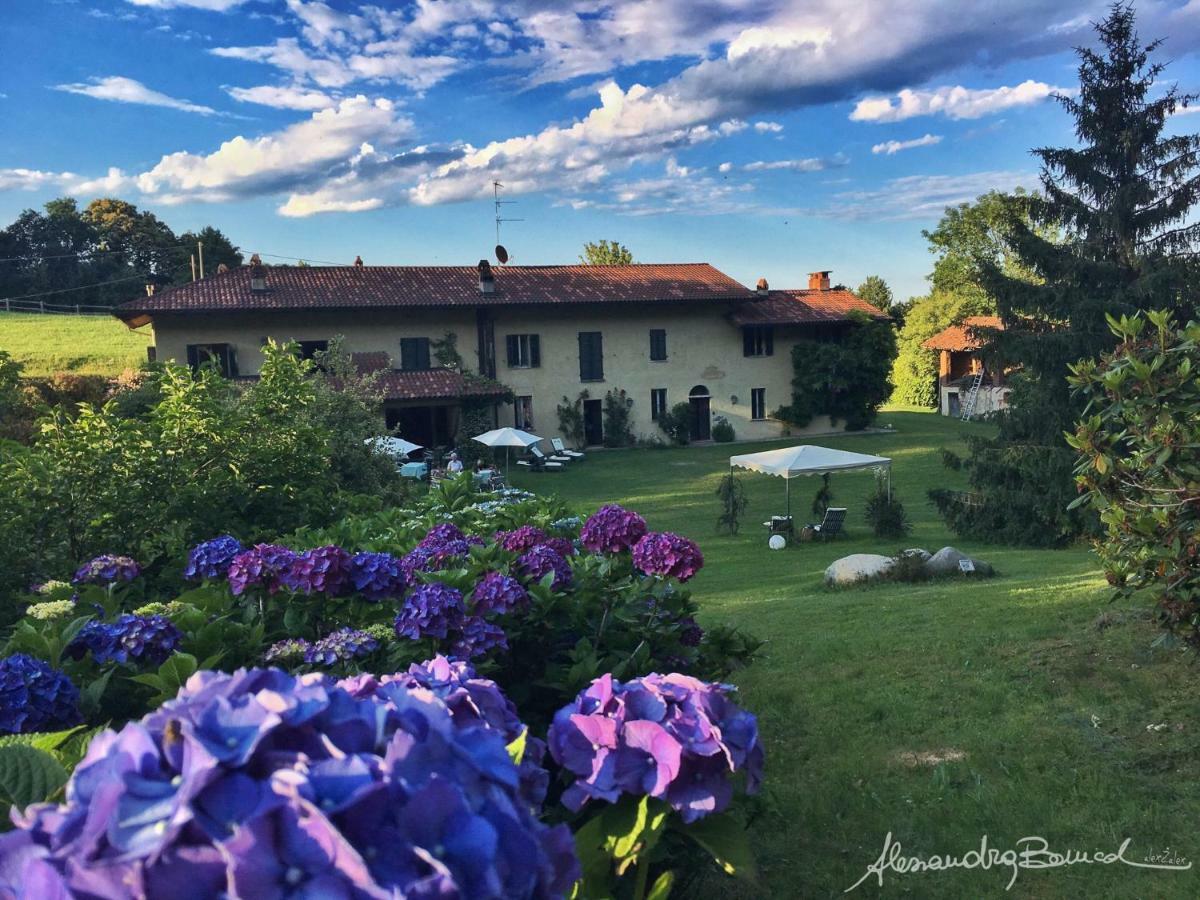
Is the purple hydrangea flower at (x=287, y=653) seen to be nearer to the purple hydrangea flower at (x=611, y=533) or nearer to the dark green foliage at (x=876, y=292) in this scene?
the purple hydrangea flower at (x=611, y=533)

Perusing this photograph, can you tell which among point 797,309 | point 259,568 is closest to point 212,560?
point 259,568

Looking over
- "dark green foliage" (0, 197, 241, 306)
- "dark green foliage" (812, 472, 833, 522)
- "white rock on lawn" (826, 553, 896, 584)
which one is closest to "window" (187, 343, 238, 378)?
"dark green foliage" (812, 472, 833, 522)

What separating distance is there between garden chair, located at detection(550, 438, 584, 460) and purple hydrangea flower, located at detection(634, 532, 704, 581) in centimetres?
2914

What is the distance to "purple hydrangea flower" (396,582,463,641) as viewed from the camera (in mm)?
2895

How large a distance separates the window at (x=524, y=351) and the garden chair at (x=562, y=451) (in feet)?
10.4

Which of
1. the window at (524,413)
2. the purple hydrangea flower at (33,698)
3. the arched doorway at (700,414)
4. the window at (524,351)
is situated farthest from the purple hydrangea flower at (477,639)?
the arched doorway at (700,414)

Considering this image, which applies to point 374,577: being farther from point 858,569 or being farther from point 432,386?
point 432,386

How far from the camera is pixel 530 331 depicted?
3562 centimetres

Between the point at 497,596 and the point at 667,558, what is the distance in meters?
1.06

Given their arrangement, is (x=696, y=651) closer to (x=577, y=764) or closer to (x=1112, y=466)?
(x=577, y=764)

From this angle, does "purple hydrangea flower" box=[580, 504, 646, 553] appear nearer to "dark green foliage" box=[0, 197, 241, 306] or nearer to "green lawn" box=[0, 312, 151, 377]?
"green lawn" box=[0, 312, 151, 377]

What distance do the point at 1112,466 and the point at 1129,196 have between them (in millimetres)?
15984

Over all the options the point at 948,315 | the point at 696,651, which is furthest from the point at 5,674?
the point at 948,315

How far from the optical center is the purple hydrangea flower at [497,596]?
3.19 m
